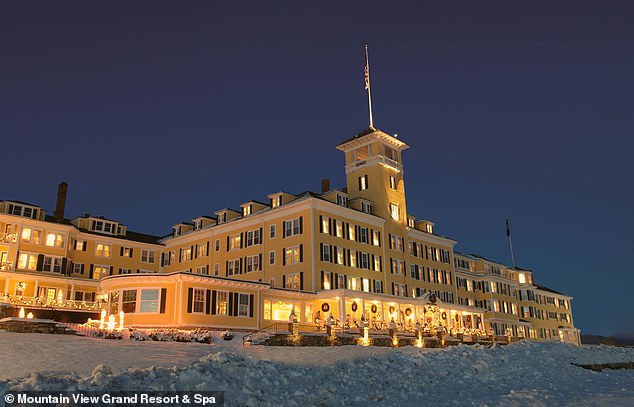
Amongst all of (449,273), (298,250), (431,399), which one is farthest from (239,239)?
(431,399)

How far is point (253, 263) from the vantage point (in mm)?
51844

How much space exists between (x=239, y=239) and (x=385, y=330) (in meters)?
19.9

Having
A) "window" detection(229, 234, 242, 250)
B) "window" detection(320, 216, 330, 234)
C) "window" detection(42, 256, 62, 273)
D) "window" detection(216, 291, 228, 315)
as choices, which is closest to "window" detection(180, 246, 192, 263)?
"window" detection(229, 234, 242, 250)

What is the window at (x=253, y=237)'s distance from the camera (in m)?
52.1

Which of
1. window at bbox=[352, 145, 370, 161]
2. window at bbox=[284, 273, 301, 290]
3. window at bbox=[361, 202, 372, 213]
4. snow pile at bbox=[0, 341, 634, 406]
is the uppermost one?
window at bbox=[352, 145, 370, 161]

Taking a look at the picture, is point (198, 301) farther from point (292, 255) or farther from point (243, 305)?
point (292, 255)

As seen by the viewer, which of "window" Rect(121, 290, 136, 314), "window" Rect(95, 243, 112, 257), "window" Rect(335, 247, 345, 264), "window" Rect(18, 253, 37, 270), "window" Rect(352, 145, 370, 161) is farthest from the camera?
"window" Rect(95, 243, 112, 257)

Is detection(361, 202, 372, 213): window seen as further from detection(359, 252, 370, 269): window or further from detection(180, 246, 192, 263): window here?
detection(180, 246, 192, 263): window

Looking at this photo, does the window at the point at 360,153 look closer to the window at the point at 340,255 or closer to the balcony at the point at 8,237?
the window at the point at 340,255

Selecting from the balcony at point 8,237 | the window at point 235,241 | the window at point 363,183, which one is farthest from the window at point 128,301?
the window at point 363,183

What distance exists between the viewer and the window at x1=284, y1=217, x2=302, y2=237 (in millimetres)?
48375

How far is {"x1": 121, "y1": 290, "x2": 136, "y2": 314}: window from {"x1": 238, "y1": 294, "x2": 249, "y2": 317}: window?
7.94 m

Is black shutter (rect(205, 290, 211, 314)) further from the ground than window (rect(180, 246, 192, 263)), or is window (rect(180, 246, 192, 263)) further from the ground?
window (rect(180, 246, 192, 263))

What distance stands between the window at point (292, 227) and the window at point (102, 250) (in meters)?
23.9
